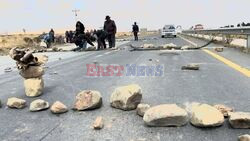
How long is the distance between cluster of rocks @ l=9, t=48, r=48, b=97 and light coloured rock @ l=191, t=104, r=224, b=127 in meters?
2.84

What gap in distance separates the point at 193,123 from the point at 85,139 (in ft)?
3.64

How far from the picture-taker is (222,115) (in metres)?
3.98

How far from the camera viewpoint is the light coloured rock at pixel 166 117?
3.91 meters

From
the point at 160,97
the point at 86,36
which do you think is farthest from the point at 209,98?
the point at 86,36

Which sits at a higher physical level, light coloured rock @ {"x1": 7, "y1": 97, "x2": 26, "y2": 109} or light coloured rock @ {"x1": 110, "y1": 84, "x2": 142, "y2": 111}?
light coloured rock @ {"x1": 110, "y1": 84, "x2": 142, "y2": 111}

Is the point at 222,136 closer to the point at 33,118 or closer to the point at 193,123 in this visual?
the point at 193,123

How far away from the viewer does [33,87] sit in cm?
597

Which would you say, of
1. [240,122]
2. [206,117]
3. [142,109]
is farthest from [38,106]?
[240,122]

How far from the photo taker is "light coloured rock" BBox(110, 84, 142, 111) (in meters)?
4.71

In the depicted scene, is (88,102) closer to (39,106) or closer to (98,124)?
(39,106)

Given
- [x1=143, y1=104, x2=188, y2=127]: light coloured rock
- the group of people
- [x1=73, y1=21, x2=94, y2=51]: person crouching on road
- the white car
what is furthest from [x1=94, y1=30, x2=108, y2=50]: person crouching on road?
the white car

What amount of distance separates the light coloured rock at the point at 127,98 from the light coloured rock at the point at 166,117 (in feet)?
2.26

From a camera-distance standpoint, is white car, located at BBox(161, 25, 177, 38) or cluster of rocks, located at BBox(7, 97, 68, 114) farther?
white car, located at BBox(161, 25, 177, 38)

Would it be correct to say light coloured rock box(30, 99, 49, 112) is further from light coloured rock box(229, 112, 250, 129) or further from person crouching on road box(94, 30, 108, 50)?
person crouching on road box(94, 30, 108, 50)
